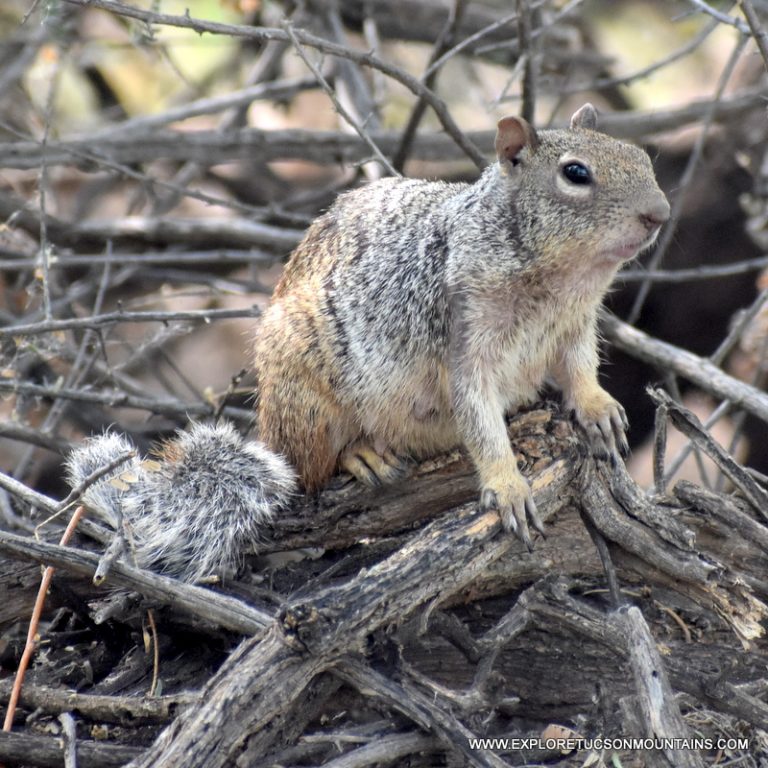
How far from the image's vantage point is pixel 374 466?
3.74 m

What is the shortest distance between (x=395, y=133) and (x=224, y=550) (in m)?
2.77

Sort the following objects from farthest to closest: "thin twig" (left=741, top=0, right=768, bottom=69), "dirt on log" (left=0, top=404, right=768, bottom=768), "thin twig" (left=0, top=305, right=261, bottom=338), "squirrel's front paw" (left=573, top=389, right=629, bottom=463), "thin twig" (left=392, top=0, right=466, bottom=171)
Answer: "thin twig" (left=392, top=0, right=466, bottom=171) < "thin twig" (left=0, top=305, right=261, bottom=338) < "thin twig" (left=741, top=0, right=768, bottom=69) < "squirrel's front paw" (left=573, top=389, right=629, bottom=463) < "dirt on log" (left=0, top=404, right=768, bottom=768)

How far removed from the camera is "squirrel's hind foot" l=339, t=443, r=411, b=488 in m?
3.72

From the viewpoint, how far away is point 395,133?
5.51 meters

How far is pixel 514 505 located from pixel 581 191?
0.98 meters

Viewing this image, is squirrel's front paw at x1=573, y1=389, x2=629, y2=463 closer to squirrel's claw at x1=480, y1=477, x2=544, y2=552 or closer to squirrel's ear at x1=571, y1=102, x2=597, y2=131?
squirrel's claw at x1=480, y1=477, x2=544, y2=552

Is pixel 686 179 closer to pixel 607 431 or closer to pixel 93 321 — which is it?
pixel 607 431

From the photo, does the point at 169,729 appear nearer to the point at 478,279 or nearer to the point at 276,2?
the point at 478,279

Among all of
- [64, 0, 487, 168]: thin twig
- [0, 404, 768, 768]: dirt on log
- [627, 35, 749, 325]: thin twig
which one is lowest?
[0, 404, 768, 768]: dirt on log

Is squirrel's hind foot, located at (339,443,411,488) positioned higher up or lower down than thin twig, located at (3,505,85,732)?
higher up

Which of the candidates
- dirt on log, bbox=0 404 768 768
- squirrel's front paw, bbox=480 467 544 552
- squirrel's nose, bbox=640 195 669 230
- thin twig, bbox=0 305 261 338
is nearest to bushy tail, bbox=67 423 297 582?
dirt on log, bbox=0 404 768 768

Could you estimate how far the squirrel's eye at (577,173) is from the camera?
3.32 meters

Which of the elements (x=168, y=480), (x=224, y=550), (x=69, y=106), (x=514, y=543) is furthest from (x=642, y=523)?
(x=69, y=106)

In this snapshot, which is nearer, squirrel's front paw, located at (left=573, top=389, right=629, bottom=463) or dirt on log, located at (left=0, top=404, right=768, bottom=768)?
dirt on log, located at (left=0, top=404, right=768, bottom=768)
